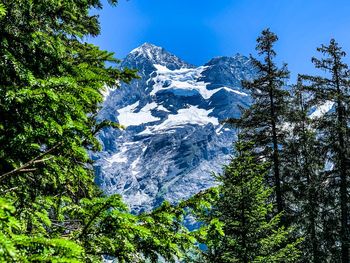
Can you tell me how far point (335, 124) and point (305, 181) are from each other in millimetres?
4151

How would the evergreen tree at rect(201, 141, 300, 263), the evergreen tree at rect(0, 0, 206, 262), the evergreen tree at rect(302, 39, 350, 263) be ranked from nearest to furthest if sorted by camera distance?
the evergreen tree at rect(0, 0, 206, 262) → the evergreen tree at rect(201, 141, 300, 263) → the evergreen tree at rect(302, 39, 350, 263)

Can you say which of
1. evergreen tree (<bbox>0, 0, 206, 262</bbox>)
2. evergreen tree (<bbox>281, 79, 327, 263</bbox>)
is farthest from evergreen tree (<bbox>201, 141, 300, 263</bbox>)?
evergreen tree (<bbox>281, 79, 327, 263</bbox>)

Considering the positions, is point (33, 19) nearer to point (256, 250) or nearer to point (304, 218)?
point (256, 250)

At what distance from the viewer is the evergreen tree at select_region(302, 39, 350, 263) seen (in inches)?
808

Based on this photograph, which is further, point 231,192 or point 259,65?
point 259,65

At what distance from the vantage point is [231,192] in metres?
12.6

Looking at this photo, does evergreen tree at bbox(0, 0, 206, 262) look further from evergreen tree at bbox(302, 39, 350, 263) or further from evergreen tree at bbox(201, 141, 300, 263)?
evergreen tree at bbox(302, 39, 350, 263)

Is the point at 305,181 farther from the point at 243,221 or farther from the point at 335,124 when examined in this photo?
the point at 243,221

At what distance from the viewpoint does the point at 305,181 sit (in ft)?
74.3

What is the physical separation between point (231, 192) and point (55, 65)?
8919 mm

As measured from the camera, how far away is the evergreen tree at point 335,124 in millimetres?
20531

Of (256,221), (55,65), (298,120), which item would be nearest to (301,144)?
(298,120)

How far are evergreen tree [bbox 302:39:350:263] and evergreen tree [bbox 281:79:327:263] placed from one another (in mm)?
634

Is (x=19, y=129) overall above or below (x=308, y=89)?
below
